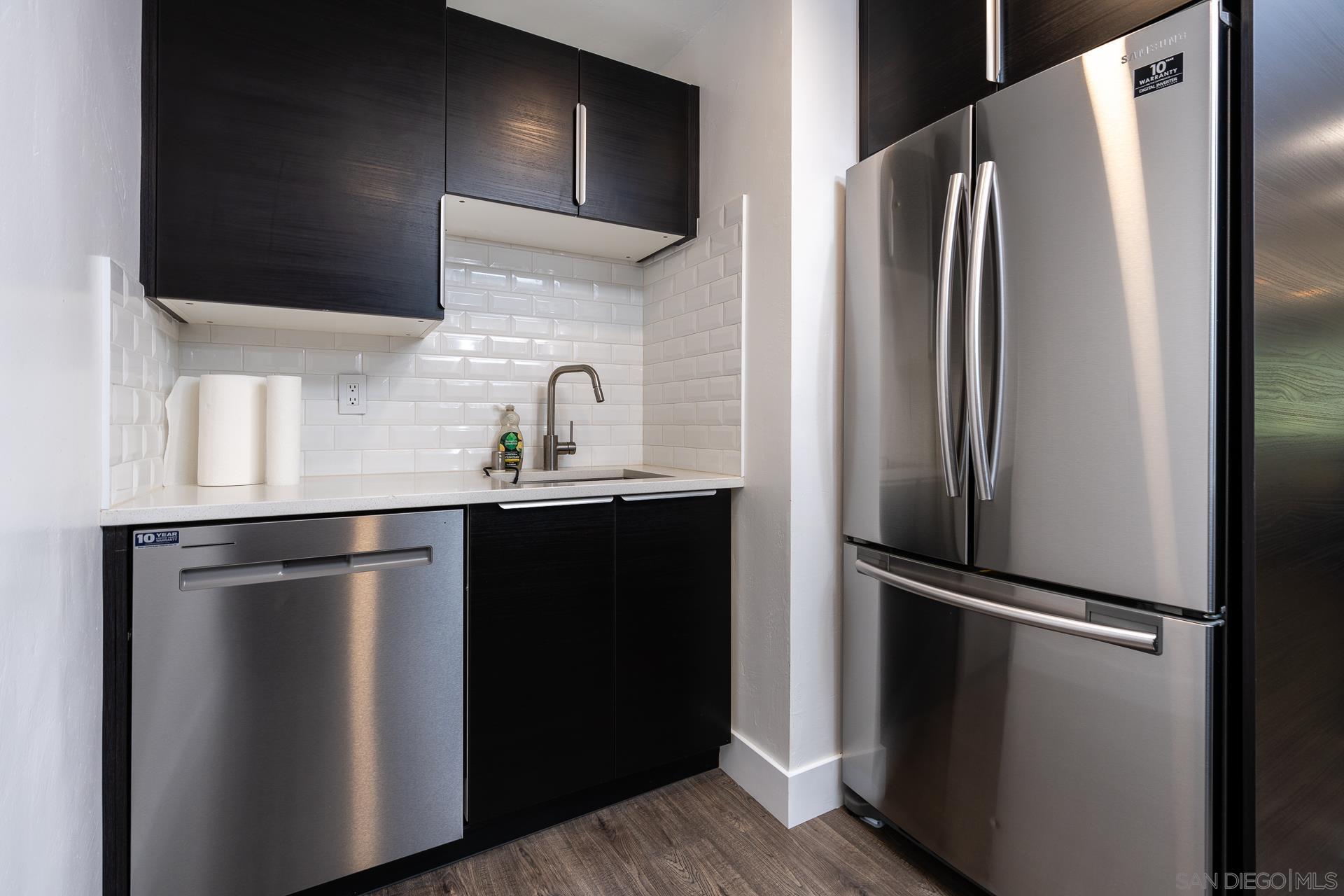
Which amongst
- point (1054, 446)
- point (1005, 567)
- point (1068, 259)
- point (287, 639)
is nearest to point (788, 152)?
point (1068, 259)

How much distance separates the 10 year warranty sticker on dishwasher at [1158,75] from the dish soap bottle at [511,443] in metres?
1.89

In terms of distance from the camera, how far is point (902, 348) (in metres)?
1.58

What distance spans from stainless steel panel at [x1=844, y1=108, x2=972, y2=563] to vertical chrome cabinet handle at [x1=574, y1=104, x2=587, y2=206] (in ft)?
2.65

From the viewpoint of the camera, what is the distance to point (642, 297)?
8.50 ft

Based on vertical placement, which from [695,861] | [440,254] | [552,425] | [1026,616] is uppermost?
[440,254]

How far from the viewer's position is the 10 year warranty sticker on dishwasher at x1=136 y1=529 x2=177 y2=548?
1.26 m

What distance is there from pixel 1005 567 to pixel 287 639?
5.08ft

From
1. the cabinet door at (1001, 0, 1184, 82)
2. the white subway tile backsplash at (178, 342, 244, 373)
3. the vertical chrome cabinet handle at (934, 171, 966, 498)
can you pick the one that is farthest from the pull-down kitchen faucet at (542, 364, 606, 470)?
the cabinet door at (1001, 0, 1184, 82)

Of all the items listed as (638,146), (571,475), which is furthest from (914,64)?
(571,475)

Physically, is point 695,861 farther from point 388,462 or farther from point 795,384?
point 388,462

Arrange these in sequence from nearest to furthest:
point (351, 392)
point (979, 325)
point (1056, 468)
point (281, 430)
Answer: point (1056, 468), point (979, 325), point (281, 430), point (351, 392)

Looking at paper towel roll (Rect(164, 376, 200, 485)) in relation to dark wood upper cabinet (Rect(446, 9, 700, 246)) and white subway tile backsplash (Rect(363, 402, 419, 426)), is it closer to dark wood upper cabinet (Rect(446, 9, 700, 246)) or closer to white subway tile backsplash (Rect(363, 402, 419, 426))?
white subway tile backsplash (Rect(363, 402, 419, 426))

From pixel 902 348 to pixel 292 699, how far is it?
1.62m

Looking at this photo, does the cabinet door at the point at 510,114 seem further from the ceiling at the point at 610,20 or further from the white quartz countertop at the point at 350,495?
the white quartz countertop at the point at 350,495
